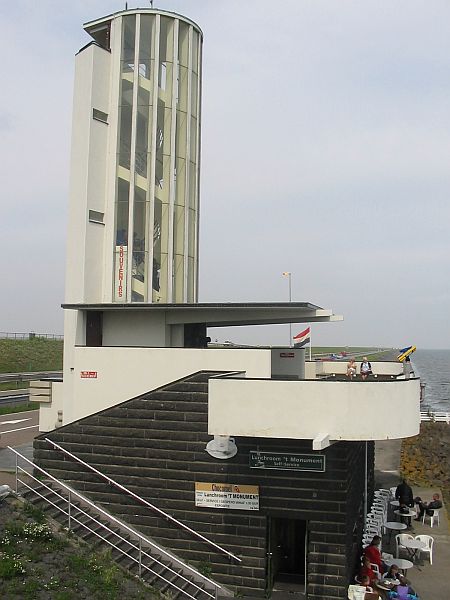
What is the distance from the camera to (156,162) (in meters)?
22.3

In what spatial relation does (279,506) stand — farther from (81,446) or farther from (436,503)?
(436,503)

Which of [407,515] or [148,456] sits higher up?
[148,456]

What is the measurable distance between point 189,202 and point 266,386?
12.9 meters

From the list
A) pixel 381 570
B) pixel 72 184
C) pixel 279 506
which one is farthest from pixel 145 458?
pixel 72 184

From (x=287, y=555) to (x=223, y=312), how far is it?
292 inches

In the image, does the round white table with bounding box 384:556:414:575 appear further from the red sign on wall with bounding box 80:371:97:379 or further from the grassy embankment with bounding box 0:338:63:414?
the grassy embankment with bounding box 0:338:63:414

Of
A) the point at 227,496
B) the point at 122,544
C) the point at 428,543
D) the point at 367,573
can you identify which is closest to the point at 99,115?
the point at 227,496

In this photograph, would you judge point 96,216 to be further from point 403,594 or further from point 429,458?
point 429,458

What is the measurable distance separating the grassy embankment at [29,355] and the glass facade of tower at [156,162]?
3544cm

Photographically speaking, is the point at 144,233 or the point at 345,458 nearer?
the point at 345,458

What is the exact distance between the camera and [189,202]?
2336 cm

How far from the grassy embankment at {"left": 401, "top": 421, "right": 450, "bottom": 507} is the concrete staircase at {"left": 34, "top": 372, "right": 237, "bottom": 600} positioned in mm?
13073

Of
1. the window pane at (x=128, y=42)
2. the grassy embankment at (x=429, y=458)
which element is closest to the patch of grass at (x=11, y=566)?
the grassy embankment at (x=429, y=458)

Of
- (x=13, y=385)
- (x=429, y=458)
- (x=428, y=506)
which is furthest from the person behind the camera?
(x=13, y=385)
